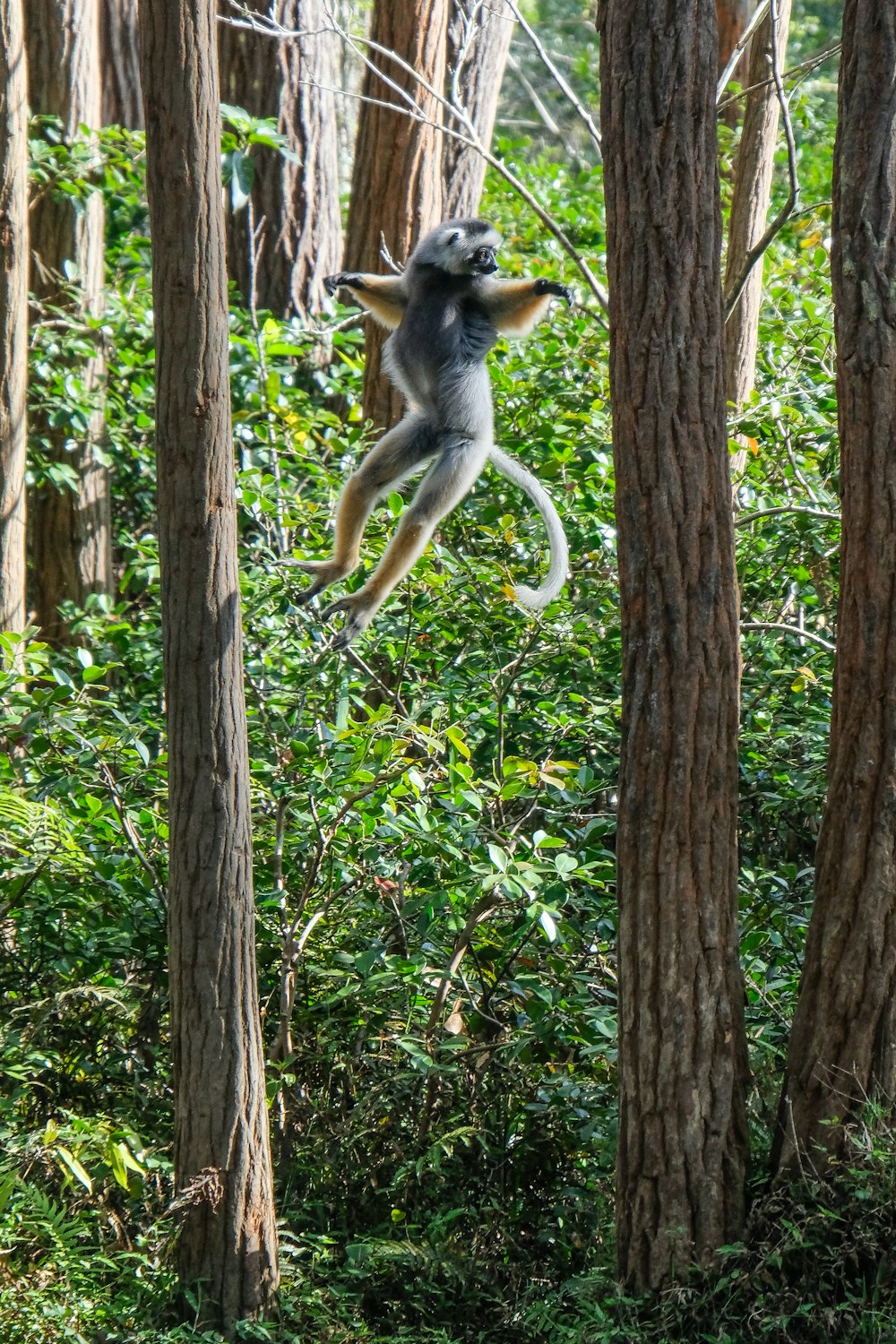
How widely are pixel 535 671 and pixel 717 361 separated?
2.27 m

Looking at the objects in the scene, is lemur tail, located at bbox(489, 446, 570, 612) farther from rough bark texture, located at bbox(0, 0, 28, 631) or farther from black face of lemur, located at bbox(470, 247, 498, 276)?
rough bark texture, located at bbox(0, 0, 28, 631)

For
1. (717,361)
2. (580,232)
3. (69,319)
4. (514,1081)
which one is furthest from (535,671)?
(580,232)

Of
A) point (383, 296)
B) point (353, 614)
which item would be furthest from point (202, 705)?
point (383, 296)

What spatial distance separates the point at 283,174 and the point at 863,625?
23.0ft

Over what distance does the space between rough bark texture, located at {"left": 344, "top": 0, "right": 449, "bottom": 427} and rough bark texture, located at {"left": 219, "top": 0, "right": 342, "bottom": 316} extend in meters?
1.07

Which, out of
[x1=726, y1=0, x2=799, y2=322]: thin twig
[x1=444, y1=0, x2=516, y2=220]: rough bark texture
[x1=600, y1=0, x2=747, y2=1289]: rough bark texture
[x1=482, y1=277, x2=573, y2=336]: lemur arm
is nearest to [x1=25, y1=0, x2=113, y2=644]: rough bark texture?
[x1=444, y1=0, x2=516, y2=220]: rough bark texture

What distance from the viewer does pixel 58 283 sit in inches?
322

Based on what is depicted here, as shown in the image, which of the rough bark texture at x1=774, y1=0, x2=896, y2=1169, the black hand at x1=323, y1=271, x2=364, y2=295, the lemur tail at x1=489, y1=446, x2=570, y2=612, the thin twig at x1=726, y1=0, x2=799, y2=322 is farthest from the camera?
the black hand at x1=323, y1=271, x2=364, y2=295

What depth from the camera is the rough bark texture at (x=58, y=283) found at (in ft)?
26.3

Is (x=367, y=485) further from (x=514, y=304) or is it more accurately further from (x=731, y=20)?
(x=731, y=20)

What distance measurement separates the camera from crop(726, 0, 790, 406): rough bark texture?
686 cm

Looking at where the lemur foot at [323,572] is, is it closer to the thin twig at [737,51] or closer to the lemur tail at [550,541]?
the lemur tail at [550,541]

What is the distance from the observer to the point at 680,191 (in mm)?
3801

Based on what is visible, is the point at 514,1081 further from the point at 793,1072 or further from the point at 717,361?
the point at 717,361
